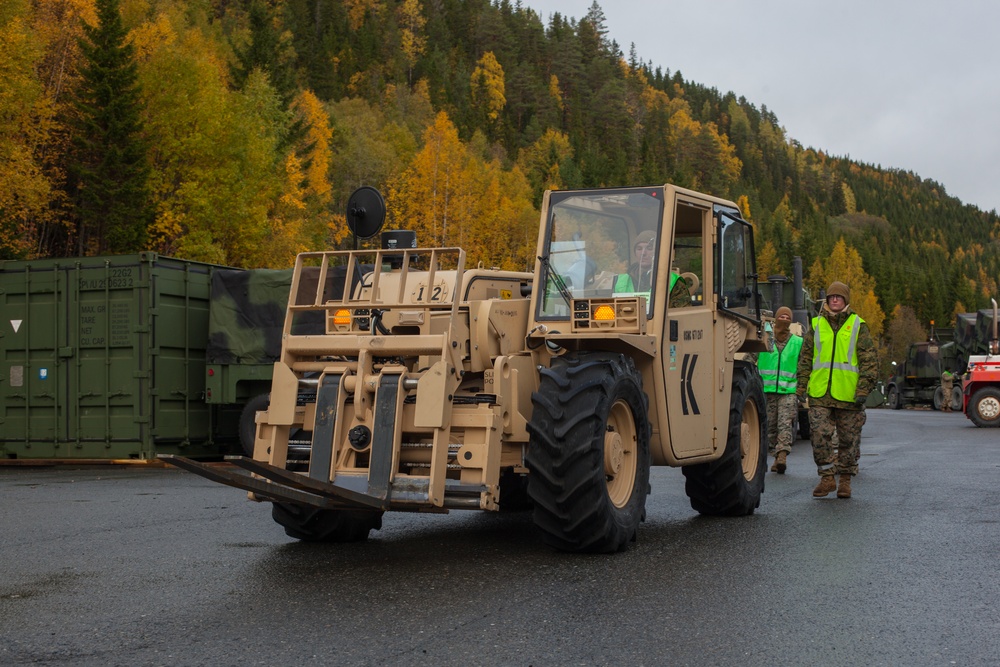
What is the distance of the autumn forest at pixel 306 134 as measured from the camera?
4109cm

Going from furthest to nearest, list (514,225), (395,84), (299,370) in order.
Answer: (395,84) → (514,225) → (299,370)

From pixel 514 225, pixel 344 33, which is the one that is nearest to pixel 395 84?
pixel 344 33

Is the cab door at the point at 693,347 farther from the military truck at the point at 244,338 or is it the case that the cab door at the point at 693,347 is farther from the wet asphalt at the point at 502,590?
the military truck at the point at 244,338

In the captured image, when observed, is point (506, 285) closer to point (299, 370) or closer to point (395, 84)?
point (299, 370)

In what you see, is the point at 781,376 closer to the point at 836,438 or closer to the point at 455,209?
the point at 836,438

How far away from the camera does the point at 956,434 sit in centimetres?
2322

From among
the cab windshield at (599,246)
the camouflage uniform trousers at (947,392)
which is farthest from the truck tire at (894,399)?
the cab windshield at (599,246)

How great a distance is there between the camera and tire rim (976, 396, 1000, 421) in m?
26.7

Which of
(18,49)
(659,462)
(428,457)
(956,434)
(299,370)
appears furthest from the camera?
(18,49)

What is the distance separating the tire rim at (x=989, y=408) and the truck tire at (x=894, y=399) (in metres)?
21.5

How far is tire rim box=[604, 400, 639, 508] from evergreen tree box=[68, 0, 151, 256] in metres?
35.1

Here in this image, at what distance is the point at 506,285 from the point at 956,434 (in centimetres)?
1649

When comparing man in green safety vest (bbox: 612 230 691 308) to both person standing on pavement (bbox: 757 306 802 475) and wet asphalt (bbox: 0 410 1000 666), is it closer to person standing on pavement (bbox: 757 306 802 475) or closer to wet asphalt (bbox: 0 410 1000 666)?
wet asphalt (bbox: 0 410 1000 666)

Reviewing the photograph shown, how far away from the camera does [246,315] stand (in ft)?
56.7
